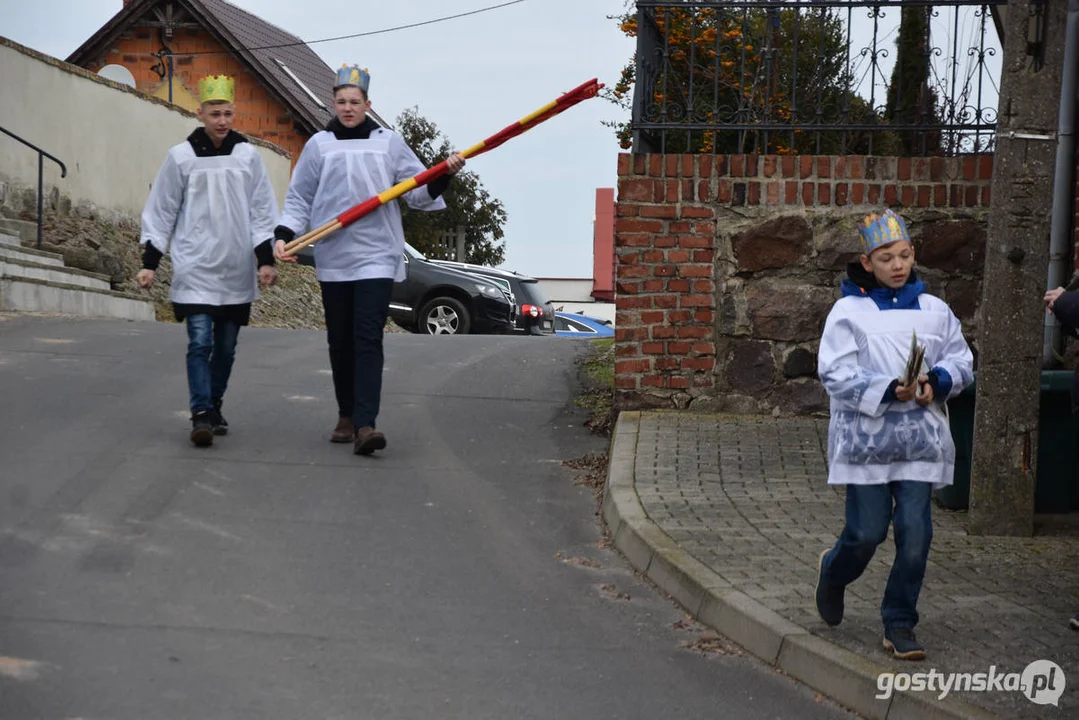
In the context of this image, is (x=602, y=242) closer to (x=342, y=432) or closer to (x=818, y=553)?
(x=342, y=432)

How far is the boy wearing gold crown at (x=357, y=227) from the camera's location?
8414 millimetres

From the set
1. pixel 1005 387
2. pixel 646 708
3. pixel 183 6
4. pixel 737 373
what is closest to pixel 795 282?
pixel 737 373

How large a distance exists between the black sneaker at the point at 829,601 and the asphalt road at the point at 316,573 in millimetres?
298

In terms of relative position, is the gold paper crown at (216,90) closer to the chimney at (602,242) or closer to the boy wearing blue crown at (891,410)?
the boy wearing blue crown at (891,410)

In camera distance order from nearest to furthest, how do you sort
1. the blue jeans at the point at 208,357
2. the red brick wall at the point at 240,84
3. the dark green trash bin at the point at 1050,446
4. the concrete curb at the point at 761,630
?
the concrete curb at the point at 761,630 → the dark green trash bin at the point at 1050,446 → the blue jeans at the point at 208,357 → the red brick wall at the point at 240,84

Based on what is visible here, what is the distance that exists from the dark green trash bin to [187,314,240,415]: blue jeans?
13.2ft

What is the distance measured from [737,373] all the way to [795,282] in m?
0.67

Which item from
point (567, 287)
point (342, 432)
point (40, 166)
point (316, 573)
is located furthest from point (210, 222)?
point (567, 287)

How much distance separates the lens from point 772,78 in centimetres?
946

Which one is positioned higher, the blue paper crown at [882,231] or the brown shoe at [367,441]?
the blue paper crown at [882,231]

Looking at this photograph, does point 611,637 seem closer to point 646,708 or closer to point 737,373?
point 646,708

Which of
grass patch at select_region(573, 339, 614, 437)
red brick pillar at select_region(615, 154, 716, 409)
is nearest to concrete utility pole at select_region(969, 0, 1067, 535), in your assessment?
red brick pillar at select_region(615, 154, 716, 409)

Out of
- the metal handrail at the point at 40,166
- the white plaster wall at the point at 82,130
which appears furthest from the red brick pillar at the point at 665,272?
the white plaster wall at the point at 82,130

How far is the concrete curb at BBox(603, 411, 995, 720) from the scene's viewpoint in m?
4.58
